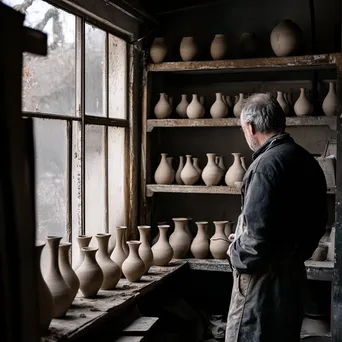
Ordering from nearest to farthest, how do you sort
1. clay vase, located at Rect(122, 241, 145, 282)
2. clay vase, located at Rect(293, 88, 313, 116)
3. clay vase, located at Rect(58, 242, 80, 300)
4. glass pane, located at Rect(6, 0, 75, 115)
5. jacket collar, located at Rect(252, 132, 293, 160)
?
1. jacket collar, located at Rect(252, 132, 293, 160)
2. clay vase, located at Rect(58, 242, 80, 300)
3. glass pane, located at Rect(6, 0, 75, 115)
4. clay vase, located at Rect(122, 241, 145, 282)
5. clay vase, located at Rect(293, 88, 313, 116)

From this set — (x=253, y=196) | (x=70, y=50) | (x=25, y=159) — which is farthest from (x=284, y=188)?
(x=70, y=50)

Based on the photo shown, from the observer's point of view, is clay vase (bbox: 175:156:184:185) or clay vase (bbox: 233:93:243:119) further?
clay vase (bbox: 175:156:184:185)

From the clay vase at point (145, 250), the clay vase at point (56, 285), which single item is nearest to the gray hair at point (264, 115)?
the clay vase at point (56, 285)

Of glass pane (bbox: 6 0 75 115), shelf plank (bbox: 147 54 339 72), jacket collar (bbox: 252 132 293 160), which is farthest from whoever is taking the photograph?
shelf plank (bbox: 147 54 339 72)

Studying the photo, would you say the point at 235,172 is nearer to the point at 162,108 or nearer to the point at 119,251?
the point at 162,108

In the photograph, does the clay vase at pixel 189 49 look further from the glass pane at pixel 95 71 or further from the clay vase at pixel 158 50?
the glass pane at pixel 95 71

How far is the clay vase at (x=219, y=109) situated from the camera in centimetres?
469

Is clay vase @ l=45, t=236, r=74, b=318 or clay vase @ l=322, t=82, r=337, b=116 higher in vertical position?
clay vase @ l=322, t=82, r=337, b=116

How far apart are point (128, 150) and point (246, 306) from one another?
86.5 inches

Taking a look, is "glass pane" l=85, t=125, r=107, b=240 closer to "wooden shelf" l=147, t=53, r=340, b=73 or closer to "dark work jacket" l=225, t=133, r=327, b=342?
"wooden shelf" l=147, t=53, r=340, b=73

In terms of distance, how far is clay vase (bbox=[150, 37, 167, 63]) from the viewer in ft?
15.6

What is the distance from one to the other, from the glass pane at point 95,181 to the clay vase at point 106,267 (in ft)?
1.66

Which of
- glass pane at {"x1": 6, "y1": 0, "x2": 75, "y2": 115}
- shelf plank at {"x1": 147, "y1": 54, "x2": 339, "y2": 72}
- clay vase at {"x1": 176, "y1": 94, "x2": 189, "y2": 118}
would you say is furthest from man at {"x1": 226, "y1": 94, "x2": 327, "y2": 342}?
clay vase at {"x1": 176, "y1": 94, "x2": 189, "y2": 118}

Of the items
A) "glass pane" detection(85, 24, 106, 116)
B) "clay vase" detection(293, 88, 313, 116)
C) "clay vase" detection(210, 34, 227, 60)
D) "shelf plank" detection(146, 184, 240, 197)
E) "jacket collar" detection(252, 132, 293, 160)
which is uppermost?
"clay vase" detection(210, 34, 227, 60)
